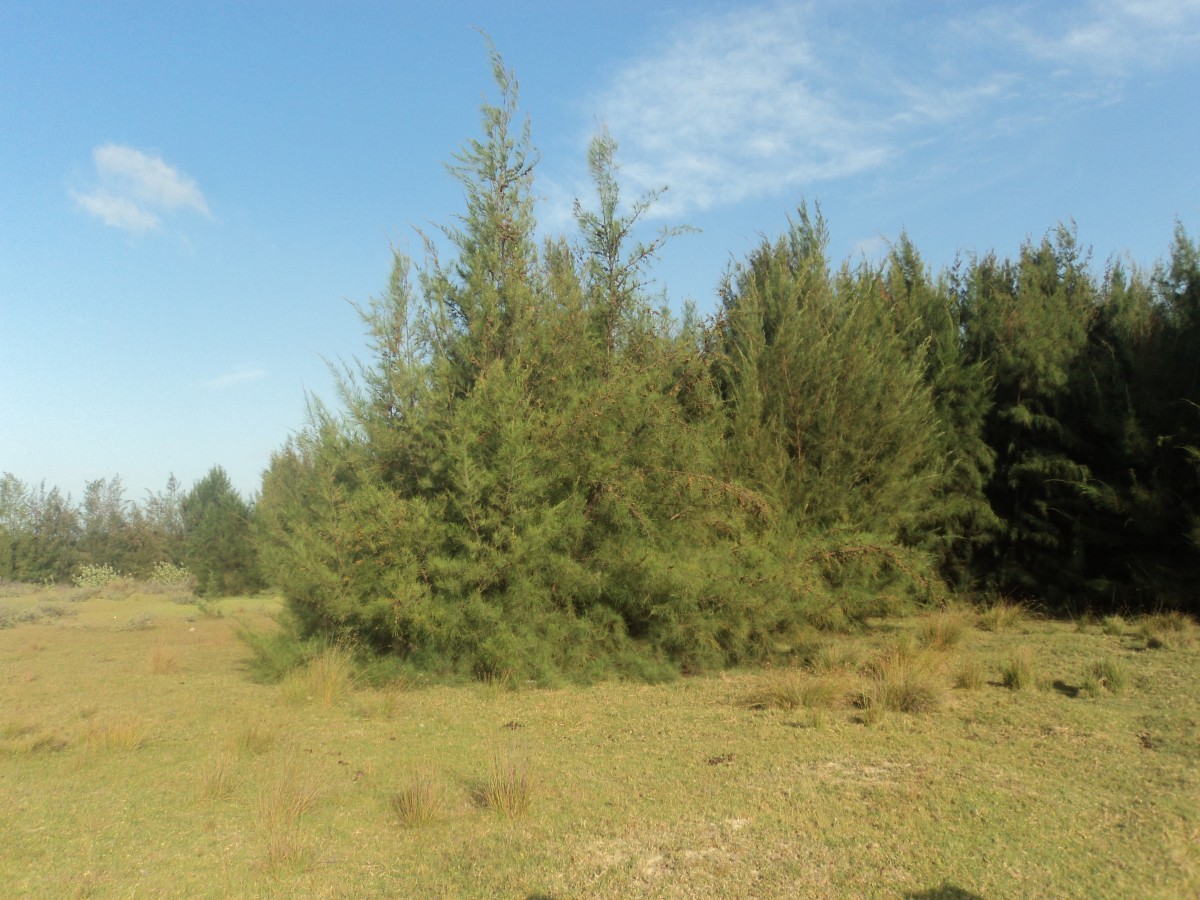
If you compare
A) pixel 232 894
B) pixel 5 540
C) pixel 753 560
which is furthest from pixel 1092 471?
pixel 5 540

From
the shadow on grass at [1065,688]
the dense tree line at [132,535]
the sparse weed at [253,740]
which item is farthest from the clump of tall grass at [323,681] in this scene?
the dense tree line at [132,535]

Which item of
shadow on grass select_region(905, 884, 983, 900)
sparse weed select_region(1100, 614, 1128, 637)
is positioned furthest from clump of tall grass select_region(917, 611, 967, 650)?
shadow on grass select_region(905, 884, 983, 900)

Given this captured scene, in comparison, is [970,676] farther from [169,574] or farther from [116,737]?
[169,574]

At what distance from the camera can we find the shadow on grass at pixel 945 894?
423 cm

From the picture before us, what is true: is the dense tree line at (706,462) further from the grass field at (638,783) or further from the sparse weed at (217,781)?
the sparse weed at (217,781)

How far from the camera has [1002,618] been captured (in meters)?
13.9

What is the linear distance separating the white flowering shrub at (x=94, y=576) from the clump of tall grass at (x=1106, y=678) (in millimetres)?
37396

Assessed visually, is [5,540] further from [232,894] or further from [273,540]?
[232,894]

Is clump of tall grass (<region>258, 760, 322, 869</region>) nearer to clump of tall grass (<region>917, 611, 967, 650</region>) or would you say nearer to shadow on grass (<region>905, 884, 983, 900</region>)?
shadow on grass (<region>905, 884, 983, 900</region>)

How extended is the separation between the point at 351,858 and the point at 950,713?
5.74 m

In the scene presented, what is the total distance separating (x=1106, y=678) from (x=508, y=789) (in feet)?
22.7

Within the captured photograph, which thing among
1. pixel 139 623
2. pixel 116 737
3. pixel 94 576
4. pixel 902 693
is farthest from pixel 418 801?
pixel 94 576

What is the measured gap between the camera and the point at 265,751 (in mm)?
7617

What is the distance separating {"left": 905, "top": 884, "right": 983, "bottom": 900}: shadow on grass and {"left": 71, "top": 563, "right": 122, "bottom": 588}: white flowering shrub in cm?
3871
